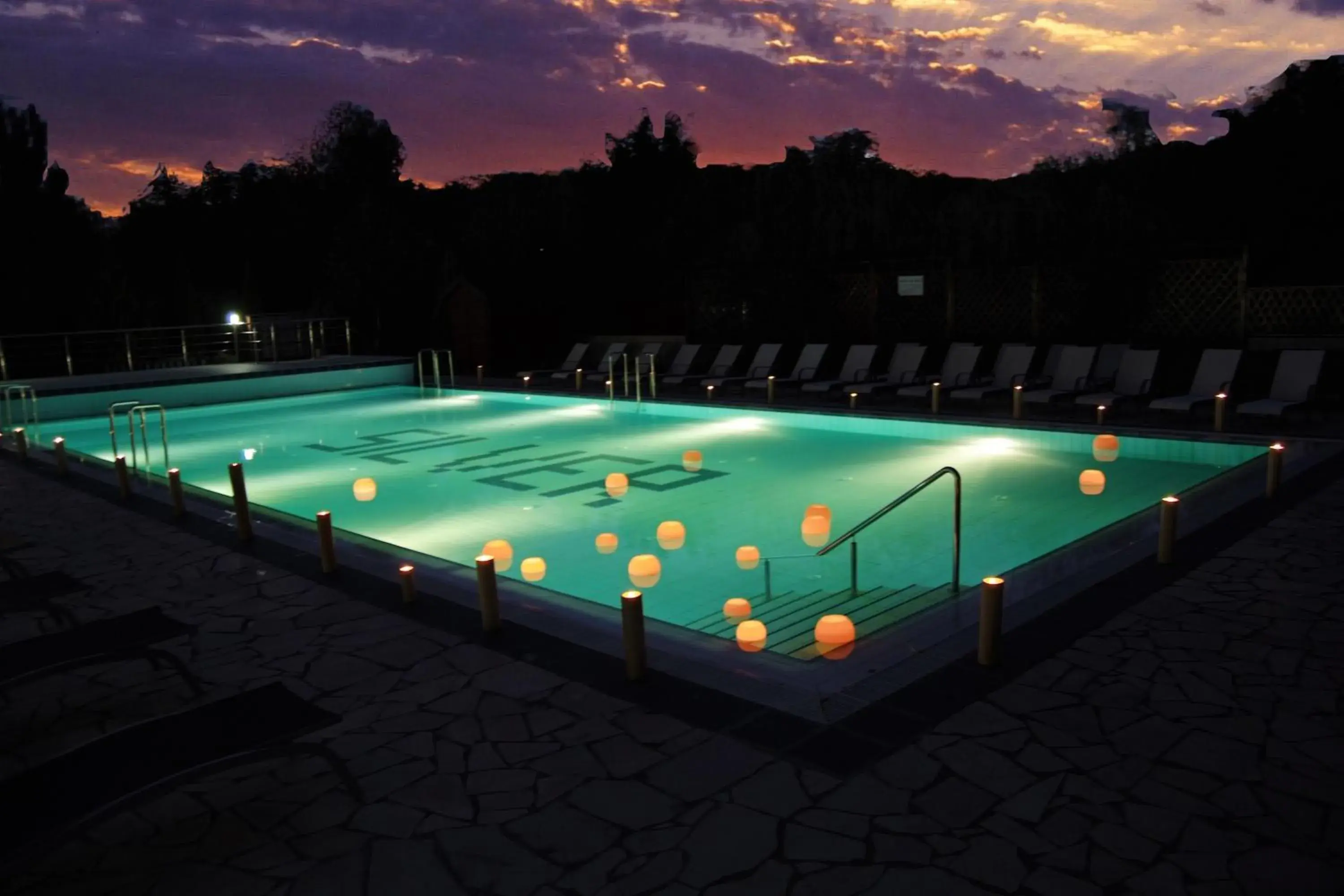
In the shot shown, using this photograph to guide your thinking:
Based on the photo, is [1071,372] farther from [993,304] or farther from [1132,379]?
[993,304]

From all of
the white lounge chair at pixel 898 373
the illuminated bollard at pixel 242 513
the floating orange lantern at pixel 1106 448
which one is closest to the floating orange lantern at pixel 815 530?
the floating orange lantern at pixel 1106 448

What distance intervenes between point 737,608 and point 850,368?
9.10 metres

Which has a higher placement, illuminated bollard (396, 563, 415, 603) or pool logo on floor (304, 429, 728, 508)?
illuminated bollard (396, 563, 415, 603)

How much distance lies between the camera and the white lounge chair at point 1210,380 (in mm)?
10992

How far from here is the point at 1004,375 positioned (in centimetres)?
1345

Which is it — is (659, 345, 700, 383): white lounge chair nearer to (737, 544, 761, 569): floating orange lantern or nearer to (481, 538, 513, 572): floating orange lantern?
(481, 538, 513, 572): floating orange lantern

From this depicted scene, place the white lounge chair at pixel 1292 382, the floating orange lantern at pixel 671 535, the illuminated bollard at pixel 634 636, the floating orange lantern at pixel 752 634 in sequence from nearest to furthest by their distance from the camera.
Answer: the illuminated bollard at pixel 634 636, the floating orange lantern at pixel 752 634, the floating orange lantern at pixel 671 535, the white lounge chair at pixel 1292 382

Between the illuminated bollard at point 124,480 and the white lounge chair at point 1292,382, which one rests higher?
the white lounge chair at point 1292,382

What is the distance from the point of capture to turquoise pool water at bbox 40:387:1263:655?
764 centimetres

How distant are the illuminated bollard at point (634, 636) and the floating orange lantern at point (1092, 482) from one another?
21.7 feet

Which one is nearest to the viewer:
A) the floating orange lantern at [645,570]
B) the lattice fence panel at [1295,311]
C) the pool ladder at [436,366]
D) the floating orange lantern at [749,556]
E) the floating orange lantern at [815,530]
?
the floating orange lantern at [645,570]

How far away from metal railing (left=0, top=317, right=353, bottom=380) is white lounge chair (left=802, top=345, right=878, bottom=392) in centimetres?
1198

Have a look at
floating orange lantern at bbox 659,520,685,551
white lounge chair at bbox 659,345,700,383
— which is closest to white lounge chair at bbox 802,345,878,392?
white lounge chair at bbox 659,345,700,383

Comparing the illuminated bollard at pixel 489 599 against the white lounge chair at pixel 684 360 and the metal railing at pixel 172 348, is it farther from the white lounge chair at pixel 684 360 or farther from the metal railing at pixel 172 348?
the metal railing at pixel 172 348
